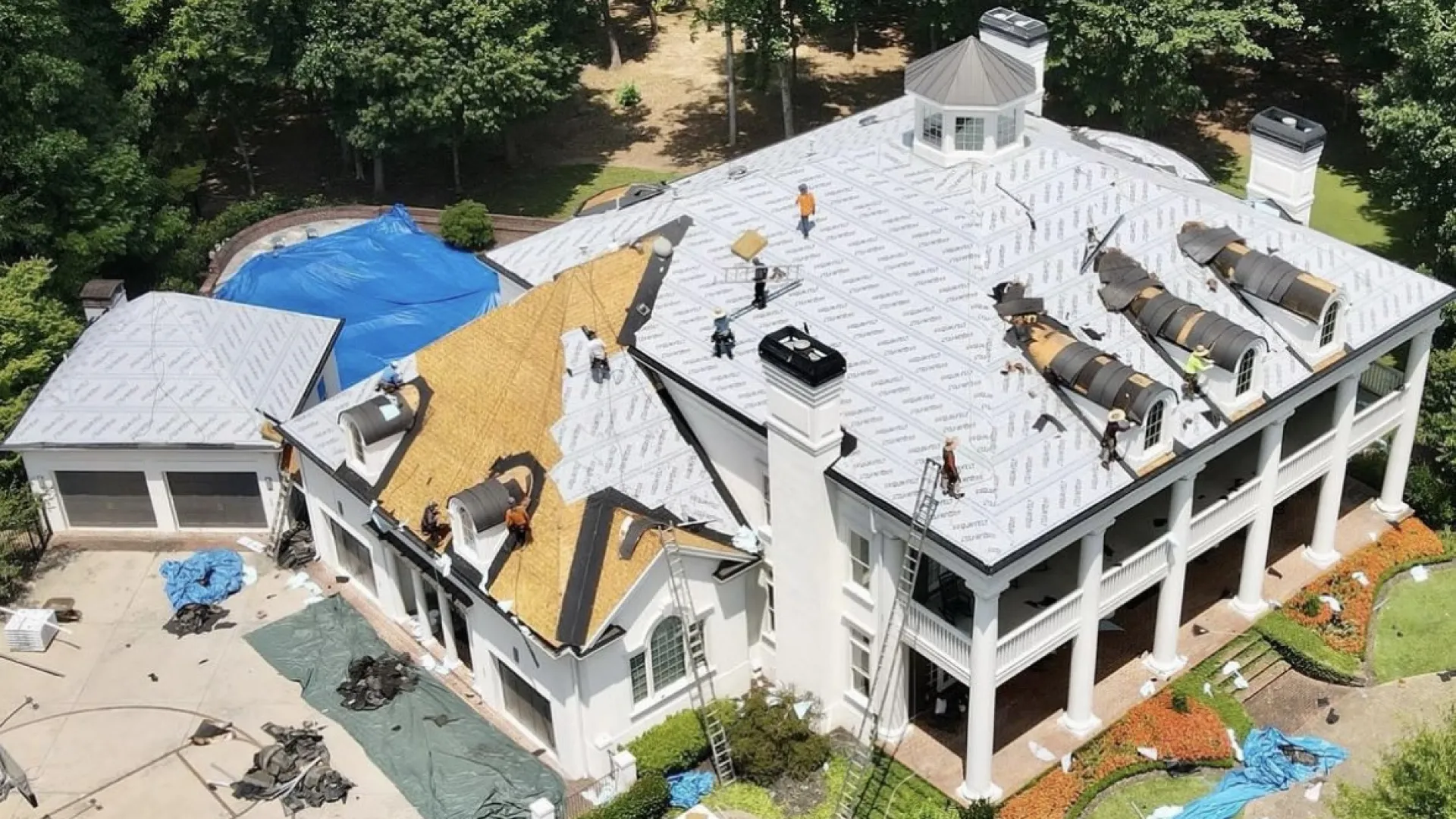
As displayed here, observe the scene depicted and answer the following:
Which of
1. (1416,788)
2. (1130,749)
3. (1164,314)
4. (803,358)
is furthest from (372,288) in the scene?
(1416,788)

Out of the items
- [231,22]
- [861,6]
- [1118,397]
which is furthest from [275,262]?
[1118,397]

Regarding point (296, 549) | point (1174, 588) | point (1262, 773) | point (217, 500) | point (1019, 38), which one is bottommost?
point (1262, 773)

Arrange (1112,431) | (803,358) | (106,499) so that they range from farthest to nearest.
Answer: (106,499) < (1112,431) < (803,358)

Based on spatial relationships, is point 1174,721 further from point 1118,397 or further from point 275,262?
point 275,262

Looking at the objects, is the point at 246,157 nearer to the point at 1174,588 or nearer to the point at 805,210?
the point at 805,210

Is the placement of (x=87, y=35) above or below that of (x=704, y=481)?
above

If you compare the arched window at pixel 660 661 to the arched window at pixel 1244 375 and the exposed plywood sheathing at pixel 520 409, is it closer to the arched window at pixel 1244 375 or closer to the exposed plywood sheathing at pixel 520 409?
the exposed plywood sheathing at pixel 520 409
